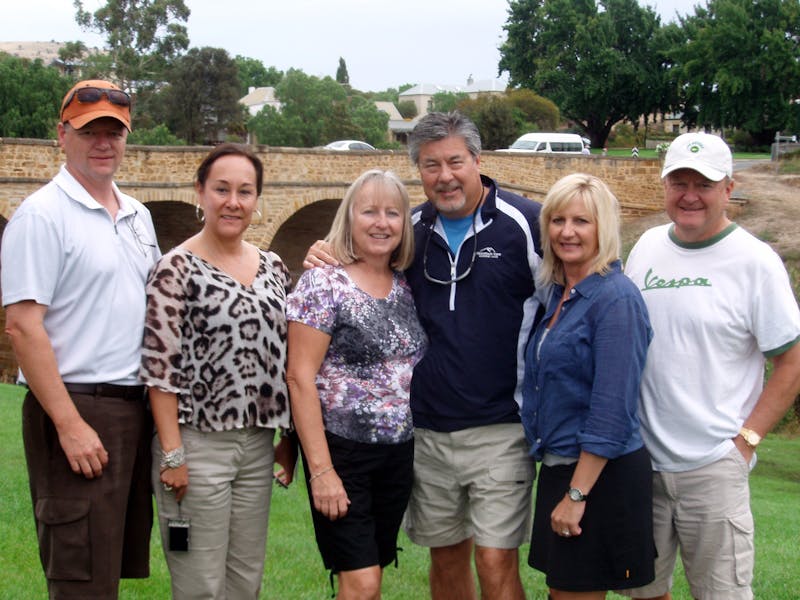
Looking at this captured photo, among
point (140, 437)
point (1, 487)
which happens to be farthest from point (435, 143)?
point (1, 487)

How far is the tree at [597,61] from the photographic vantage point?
1642 inches

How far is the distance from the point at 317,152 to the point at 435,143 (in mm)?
17643

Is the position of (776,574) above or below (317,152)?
below

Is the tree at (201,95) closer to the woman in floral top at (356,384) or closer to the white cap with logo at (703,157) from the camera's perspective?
the woman in floral top at (356,384)

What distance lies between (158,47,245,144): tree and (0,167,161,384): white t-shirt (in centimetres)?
3958

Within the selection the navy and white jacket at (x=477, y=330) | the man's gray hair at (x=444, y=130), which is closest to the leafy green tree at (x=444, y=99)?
the man's gray hair at (x=444, y=130)

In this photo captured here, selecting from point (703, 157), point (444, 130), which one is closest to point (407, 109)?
A: point (444, 130)

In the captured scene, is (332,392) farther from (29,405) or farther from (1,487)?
(1,487)

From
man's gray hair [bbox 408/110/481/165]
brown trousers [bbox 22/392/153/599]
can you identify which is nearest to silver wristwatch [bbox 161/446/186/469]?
brown trousers [bbox 22/392/153/599]

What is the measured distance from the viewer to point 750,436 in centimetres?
315

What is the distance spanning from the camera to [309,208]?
2252cm

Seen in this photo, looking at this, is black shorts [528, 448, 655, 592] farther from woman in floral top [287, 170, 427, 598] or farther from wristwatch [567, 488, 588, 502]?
woman in floral top [287, 170, 427, 598]

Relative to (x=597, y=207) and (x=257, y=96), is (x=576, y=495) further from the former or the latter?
(x=257, y=96)

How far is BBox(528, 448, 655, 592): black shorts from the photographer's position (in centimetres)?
302
